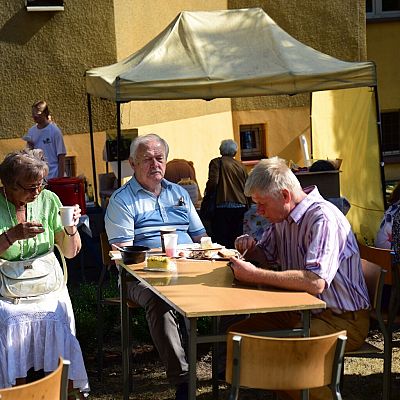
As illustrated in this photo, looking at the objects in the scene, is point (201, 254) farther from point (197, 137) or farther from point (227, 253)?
point (197, 137)

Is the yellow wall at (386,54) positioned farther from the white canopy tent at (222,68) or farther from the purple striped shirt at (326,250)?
the purple striped shirt at (326,250)

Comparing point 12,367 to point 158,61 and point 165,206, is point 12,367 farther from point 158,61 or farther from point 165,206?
point 158,61

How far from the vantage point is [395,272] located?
510 centimetres

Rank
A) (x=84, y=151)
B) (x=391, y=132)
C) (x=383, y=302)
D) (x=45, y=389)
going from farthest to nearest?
1. (x=391, y=132)
2. (x=84, y=151)
3. (x=383, y=302)
4. (x=45, y=389)

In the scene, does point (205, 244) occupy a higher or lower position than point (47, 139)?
lower

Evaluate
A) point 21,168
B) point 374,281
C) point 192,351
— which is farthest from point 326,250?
point 21,168

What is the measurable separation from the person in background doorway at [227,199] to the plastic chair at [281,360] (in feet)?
18.7

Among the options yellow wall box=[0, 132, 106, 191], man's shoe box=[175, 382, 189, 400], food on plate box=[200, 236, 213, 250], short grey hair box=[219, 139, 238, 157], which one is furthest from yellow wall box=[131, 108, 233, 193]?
man's shoe box=[175, 382, 189, 400]

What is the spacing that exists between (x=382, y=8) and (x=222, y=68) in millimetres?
6732

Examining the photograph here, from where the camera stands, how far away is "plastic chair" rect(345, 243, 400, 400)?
4676 millimetres

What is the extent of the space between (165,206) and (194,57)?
12.3 ft

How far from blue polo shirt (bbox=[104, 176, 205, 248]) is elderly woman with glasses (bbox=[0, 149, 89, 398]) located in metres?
0.53

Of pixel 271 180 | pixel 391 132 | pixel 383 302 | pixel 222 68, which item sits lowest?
pixel 383 302

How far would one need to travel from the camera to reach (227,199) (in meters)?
9.27
